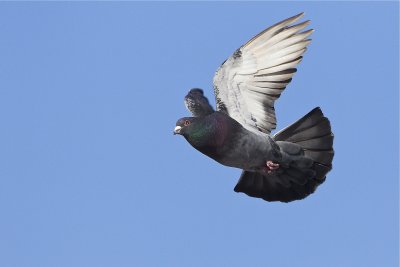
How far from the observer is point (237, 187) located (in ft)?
64.6

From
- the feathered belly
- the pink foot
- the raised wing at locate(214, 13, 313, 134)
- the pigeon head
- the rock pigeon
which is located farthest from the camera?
the raised wing at locate(214, 13, 313, 134)

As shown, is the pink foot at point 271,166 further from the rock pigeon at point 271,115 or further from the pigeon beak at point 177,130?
the pigeon beak at point 177,130

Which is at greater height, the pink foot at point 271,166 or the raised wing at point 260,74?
the raised wing at point 260,74

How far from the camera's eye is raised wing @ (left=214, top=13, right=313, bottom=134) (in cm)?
1903

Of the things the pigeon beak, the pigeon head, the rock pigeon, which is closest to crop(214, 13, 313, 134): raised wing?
the rock pigeon

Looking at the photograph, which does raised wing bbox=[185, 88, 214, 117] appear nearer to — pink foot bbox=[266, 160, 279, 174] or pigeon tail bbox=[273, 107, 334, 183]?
pink foot bbox=[266, 160, 279, 174]

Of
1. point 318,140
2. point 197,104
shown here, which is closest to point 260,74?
point 197,104

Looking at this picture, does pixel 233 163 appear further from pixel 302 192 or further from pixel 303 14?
pixel 303 14

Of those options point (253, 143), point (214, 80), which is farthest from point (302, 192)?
point (214, 80)

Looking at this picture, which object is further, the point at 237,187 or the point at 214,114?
the point at 237,187

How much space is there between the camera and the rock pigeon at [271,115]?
739 inches

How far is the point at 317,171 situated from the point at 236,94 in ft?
7.57

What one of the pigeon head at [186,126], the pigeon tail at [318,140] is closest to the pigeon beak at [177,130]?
the pigeon head at [186,126]

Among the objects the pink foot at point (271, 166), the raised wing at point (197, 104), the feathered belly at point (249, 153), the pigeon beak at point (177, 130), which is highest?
the raised wing at point (197, 104)
